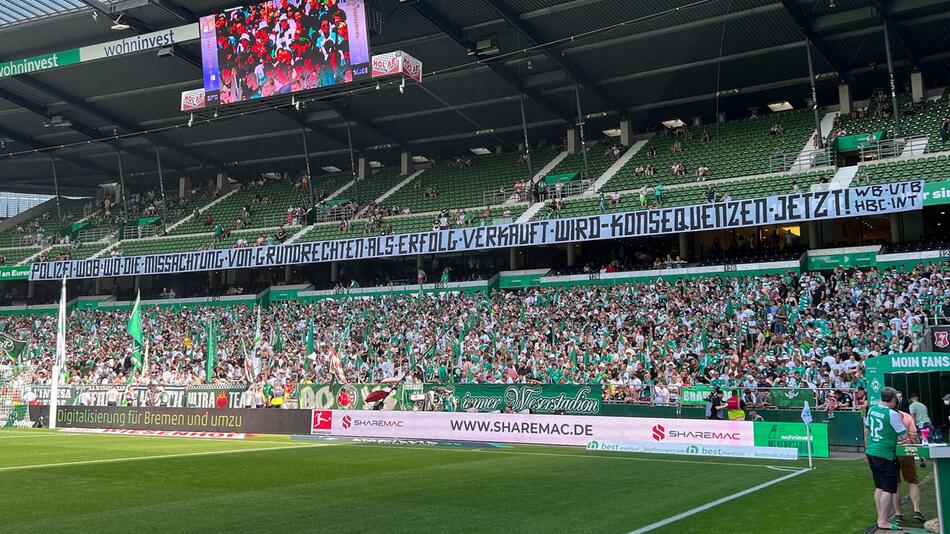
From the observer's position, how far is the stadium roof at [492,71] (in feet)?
113

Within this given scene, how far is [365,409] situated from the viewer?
1110 inches

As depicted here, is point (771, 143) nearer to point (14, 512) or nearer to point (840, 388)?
point (840, 388)

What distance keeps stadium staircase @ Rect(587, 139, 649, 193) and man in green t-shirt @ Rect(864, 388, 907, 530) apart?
106ft

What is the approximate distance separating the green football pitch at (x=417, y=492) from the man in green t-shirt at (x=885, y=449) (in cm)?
46

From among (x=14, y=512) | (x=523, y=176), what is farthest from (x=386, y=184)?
(x=14, y=512)

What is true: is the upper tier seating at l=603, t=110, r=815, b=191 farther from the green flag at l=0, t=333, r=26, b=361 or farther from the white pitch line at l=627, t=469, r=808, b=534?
the green flag at l=0, t=333, r=26, b=361

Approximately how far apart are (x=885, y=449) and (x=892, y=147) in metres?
29.6

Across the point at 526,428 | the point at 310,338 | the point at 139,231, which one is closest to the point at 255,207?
the point at 139,231

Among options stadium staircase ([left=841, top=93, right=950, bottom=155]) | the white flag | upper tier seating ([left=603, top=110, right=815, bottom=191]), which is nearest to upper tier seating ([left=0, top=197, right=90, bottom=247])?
upper tier seating ([left=603, top=110, right=815, bottom=191])

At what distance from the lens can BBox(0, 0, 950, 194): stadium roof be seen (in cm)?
3456

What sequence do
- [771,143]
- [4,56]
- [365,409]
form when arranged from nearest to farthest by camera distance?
[365,409]
[771,143]
[4,56]

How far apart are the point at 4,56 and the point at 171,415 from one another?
2522 cm

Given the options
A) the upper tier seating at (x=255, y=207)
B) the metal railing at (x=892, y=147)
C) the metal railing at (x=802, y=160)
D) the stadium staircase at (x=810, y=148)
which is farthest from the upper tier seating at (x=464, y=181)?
the metal railing at (x=892, y=147)

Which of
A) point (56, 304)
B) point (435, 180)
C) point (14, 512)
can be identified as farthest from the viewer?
point (56, 304)
